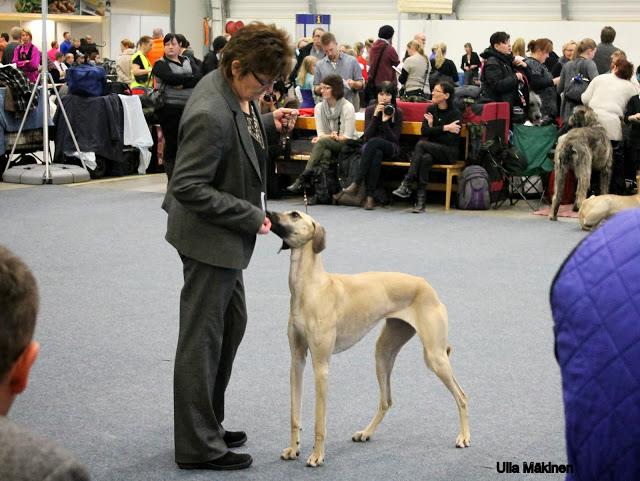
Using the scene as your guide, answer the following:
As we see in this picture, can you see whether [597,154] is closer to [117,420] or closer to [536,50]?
[536,50]

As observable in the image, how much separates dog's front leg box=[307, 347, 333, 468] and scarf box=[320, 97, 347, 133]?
24.7 ft

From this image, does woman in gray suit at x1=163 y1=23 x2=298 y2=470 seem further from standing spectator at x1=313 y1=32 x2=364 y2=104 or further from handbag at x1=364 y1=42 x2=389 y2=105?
handbag at x1=364 y1=42 x2=389 y2=105

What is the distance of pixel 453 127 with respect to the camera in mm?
10789

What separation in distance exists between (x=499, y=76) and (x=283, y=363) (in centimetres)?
740

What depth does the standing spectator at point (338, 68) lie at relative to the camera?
13.0 meters

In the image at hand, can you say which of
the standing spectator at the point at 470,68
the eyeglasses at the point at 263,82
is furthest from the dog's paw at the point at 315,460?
the standing spectator at the point at 470,68

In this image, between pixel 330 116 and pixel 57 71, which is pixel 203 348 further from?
pixel 57 71

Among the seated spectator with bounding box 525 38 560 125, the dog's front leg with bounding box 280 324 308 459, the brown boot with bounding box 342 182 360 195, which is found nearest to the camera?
the dog's front leg with bounding box 280 324 308 459

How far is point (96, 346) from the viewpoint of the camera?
5.64m

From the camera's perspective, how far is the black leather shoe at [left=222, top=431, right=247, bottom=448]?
4.25m

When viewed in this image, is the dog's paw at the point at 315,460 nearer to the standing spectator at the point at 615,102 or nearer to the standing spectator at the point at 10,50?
the standing spectator at the point at 615,102

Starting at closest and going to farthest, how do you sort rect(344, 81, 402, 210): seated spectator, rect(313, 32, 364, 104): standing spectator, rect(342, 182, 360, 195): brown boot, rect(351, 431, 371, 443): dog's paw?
rect(351, 431, 371, 443): dog's paw → rect(344, 81, 402, 210): seated spectator → rect(342, 182, 360, 195): brown boot → rect(313, 32, 364, 104): standing spectator

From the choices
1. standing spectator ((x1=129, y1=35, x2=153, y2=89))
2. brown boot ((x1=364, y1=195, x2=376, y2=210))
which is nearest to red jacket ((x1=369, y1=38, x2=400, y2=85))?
brown boot ((x1=364, y1=195, x2=376, y2=210))

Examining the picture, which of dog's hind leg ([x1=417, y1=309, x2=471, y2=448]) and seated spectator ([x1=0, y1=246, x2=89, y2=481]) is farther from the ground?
seated spectator ([x1=0, y1=246, x2=89, y2=481])
